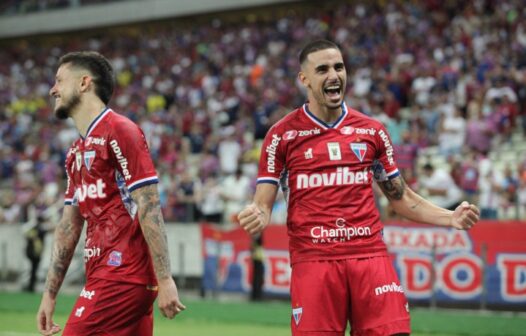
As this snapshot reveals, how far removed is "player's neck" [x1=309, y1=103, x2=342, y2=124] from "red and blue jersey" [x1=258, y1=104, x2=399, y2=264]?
3 centimetres

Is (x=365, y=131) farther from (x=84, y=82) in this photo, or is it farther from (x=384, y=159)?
(x=84, y=82)

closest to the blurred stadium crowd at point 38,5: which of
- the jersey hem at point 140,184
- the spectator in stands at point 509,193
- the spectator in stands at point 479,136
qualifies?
the spectator in stands at point 479,136

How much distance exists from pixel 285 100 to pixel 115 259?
66.2ft

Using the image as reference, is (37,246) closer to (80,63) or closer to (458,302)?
(458,302)

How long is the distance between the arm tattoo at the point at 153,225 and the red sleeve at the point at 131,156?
0.18 feet

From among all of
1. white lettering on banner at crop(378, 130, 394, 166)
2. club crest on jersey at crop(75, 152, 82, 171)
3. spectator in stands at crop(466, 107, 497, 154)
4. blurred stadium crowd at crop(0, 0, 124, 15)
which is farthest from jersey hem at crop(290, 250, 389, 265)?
blurred stadium crowd at crop(0, 0, 124, 15)

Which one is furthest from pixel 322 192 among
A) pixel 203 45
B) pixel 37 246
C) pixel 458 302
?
pixel 203 45

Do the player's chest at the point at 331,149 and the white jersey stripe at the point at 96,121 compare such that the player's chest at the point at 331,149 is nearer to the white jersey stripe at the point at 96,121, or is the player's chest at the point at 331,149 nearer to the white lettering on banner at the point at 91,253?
the white jersey stripe at the point at 96,121

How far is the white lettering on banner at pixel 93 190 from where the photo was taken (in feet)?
18.6

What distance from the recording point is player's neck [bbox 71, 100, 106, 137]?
576 cm

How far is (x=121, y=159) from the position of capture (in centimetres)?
557

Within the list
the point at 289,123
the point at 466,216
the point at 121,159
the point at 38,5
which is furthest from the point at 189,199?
the point at 38,5

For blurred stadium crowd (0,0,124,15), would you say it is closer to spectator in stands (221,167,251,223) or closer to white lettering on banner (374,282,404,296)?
spectator in stands (221,167,251,223)

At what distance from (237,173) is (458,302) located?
21.2 feet
